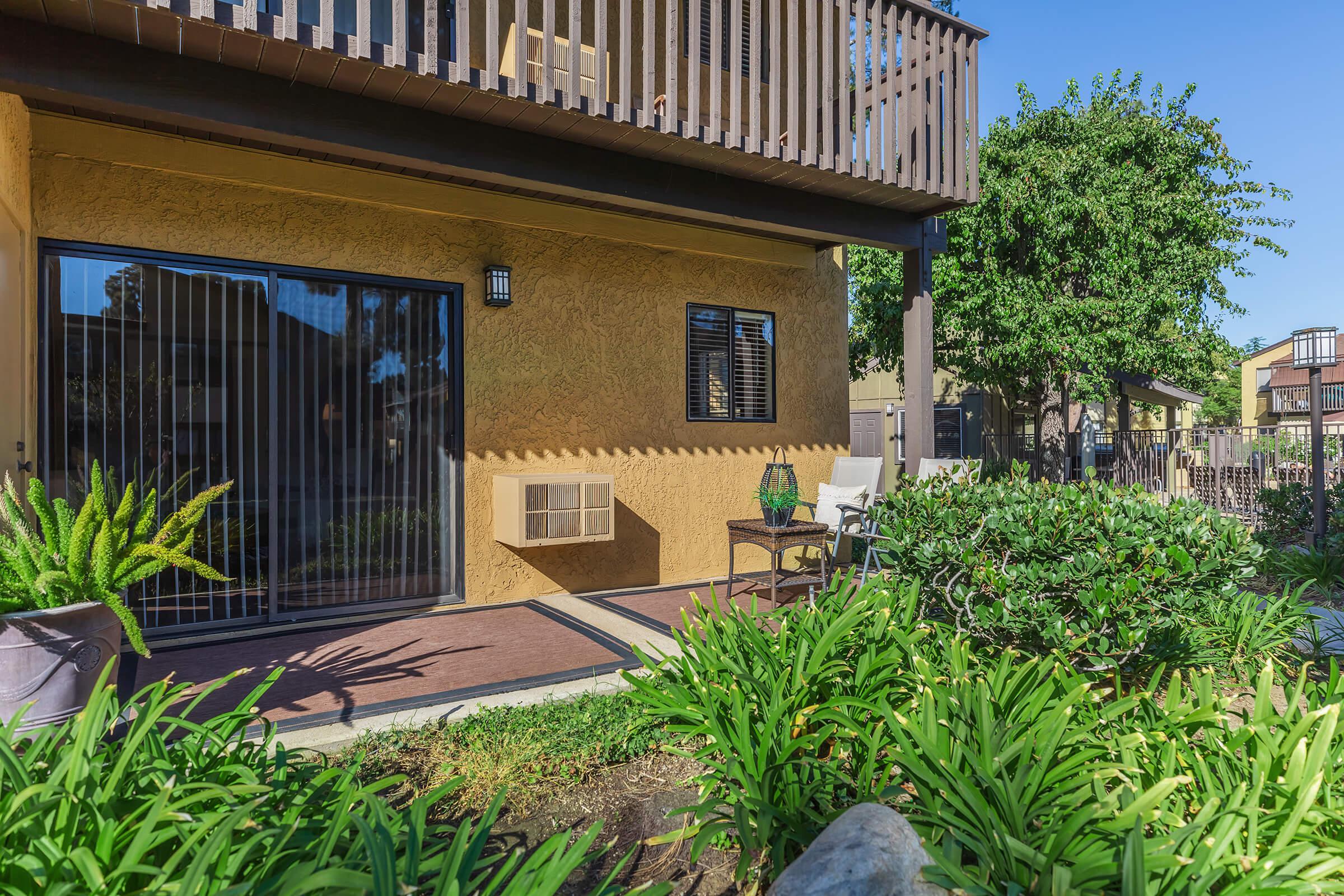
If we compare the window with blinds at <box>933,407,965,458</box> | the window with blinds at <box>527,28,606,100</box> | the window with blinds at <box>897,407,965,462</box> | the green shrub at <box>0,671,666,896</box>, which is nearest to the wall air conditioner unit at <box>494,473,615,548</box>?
the window with blinds at <box>527,28,606,100</box>

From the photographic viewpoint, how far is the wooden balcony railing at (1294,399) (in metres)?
23.6

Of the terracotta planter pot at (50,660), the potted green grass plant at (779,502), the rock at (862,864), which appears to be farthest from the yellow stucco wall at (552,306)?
the rock at (862,864)

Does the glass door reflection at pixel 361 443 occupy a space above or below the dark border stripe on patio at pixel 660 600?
above

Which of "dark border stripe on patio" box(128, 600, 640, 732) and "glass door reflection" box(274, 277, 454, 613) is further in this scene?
"glass door reflection" box(274, 277, 454, 613)

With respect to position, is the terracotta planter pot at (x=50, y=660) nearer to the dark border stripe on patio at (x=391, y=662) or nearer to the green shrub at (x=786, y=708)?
the dark border stripe on patio at (x=391, y=662)

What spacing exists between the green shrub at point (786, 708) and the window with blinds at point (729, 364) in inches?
131

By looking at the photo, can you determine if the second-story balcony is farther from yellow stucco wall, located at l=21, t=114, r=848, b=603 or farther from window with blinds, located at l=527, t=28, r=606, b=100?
yellow stucco wall, located at l=21, t=114, r=848, b=603

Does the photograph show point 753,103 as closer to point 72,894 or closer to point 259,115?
point 259,115

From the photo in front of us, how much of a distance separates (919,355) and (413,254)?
11.7 ft

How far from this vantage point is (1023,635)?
9.20 feet

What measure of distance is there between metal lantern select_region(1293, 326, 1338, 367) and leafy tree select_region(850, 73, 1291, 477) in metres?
3.17

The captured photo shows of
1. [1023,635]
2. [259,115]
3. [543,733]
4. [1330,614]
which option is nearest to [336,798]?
[543,733]

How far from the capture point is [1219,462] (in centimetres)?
1094

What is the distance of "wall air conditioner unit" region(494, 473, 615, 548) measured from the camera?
498 centimetres
